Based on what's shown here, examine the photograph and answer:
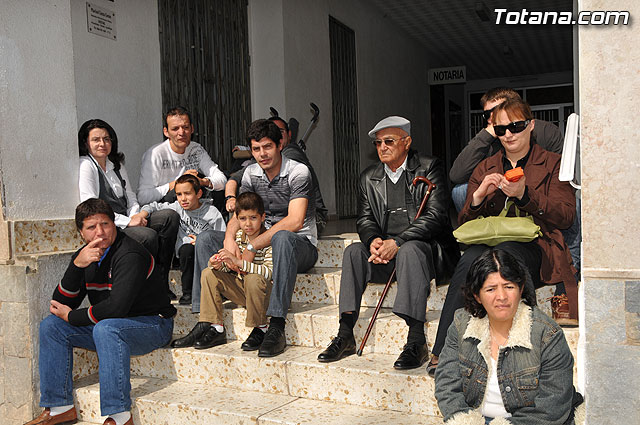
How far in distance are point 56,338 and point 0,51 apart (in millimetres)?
1597

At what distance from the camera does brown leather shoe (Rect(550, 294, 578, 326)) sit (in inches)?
124

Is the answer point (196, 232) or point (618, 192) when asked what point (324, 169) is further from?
point (618, 192)

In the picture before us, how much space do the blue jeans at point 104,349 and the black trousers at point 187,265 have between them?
0.55 m

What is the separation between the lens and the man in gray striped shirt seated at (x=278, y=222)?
3.68m

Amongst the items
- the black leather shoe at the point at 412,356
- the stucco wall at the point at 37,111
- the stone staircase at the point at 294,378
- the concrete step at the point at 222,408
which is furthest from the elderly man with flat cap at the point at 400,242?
the stucco wall at the point at 37,111

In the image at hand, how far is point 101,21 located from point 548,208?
3.58 m

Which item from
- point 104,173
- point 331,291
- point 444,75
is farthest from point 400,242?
point 444,75

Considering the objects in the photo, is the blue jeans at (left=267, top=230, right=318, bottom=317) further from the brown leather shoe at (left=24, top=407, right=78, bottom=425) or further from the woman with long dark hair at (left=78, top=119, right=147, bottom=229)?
the brown leather shoe at (left=24, top=407, right=78, bottom=425)

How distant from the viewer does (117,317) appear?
3.52 m

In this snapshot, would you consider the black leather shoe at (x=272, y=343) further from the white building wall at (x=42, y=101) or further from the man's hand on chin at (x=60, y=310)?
the white building wall at (x=42, y=101)

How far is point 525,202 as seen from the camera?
300 centimetres

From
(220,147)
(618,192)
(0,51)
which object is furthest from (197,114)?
(618,192)

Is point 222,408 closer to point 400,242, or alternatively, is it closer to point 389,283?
point 389,283

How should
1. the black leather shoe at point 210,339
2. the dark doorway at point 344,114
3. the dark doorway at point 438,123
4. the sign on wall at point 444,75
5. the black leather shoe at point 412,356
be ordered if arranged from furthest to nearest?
the dark doorway at point 438,123 → the sign on wall at point 444,75 → the dark doorway at point 344,114 → the black leather shoe at point 210,339 → the black leather shoe at point 412,356
